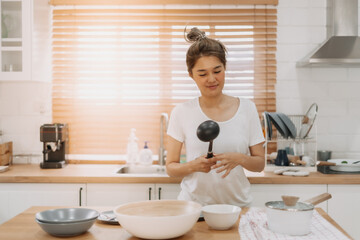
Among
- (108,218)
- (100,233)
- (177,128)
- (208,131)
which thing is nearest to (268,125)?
(177,128)

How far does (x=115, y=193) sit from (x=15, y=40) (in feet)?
4.41

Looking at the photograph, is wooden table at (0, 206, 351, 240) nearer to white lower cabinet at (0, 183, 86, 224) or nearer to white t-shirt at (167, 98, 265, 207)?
white t-shirt at (167, 98, 265, 207)

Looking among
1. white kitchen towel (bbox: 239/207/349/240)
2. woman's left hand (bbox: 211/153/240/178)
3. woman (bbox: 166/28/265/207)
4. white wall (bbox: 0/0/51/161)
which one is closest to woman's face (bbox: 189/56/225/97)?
woman (bbox: 166/28/265/207)

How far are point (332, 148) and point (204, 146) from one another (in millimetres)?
1698

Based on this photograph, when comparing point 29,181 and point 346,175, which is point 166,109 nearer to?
point 29,181

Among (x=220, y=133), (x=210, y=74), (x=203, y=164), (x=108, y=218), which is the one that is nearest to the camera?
(x=108, y=218)

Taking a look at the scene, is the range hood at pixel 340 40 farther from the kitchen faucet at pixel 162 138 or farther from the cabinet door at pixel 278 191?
the kitchen faucet at pixel 162 138

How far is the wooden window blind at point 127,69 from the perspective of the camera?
3203 mm

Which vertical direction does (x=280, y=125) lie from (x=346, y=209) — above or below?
above

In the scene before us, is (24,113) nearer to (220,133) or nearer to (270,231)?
(220,133)

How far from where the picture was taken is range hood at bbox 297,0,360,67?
9.04 feet

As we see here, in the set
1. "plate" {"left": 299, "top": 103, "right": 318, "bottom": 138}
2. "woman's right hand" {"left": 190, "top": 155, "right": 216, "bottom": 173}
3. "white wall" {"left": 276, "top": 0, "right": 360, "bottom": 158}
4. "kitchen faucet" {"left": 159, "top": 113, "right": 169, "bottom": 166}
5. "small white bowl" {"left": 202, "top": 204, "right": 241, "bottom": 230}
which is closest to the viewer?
"small white bowl" {"left": 202, "top": 204, "right": 241, "bottom": 230}

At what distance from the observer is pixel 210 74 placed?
5.83 feet

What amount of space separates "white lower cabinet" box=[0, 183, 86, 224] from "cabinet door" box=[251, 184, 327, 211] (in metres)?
1.13
